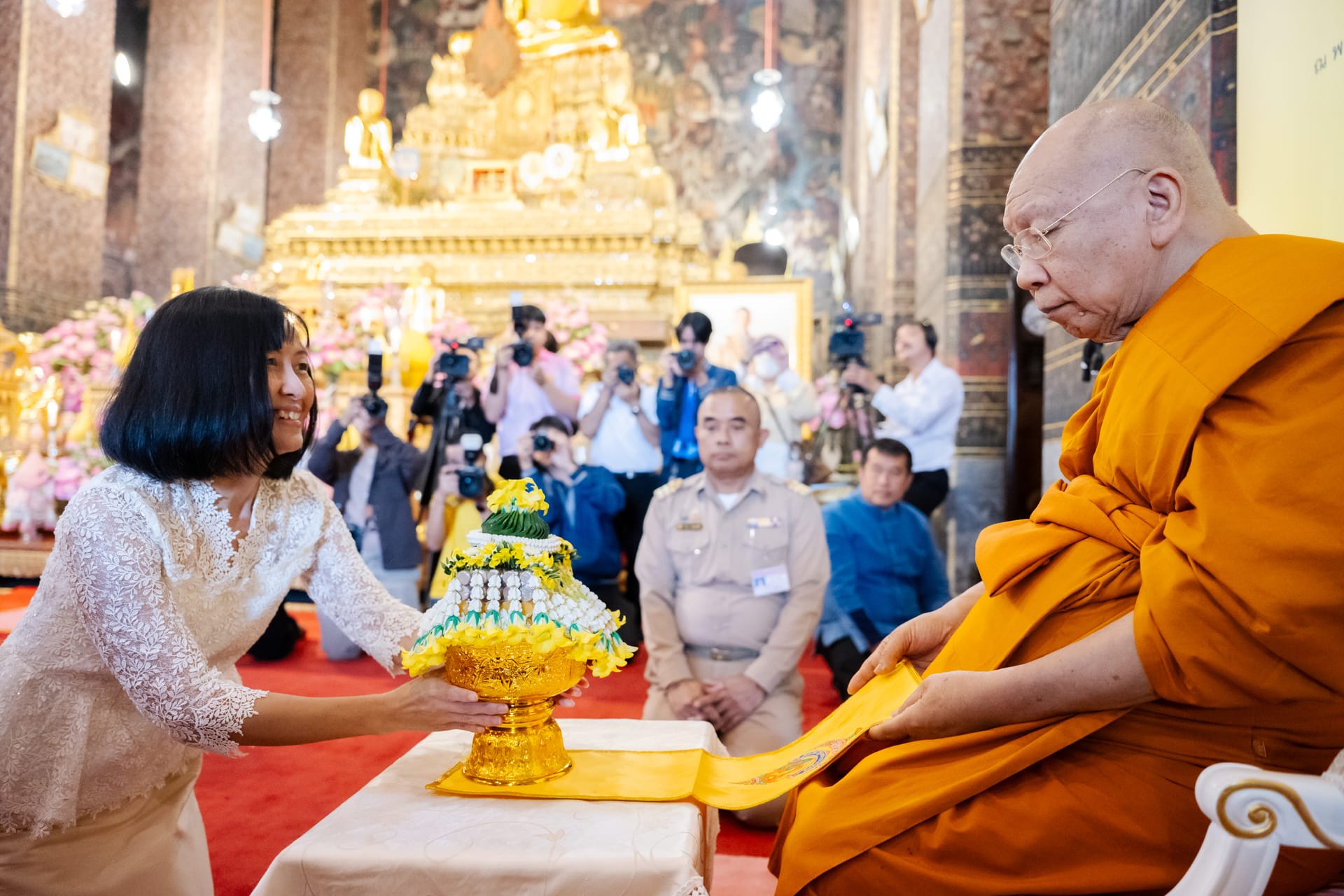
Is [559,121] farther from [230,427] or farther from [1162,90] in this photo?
[230,427]

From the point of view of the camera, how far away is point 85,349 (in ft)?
21.1

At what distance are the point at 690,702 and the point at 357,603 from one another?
3.51 feet

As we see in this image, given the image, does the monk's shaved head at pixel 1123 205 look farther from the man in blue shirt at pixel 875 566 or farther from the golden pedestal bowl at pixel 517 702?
the man in blue shirt at pixel 875 566

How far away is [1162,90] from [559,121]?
998cm

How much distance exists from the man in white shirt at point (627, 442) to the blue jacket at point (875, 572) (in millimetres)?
1473

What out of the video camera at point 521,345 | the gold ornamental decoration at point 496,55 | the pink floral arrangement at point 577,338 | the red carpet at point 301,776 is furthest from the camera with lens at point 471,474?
the gold ornamental decoration at point 496,55

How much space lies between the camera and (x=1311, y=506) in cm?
90

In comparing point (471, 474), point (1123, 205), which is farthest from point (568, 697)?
point (471, 474)

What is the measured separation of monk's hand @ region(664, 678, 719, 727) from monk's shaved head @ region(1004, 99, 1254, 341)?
5.11ft

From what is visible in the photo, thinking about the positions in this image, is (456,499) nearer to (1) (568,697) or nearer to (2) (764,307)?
(1) (568,697)

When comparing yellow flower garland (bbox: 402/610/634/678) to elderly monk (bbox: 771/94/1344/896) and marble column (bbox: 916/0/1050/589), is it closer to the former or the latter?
elderly monk (bbox: 771/94/1344/896)

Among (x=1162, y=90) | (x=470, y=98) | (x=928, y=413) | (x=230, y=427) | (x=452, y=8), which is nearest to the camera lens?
(x=230, y=427)

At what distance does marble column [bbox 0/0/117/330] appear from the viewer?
314 inches

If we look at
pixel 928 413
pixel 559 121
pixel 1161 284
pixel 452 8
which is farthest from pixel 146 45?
pixel 1161 284
